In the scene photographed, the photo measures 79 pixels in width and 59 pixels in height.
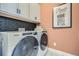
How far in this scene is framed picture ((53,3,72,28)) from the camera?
137cm

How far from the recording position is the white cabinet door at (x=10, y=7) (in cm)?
120

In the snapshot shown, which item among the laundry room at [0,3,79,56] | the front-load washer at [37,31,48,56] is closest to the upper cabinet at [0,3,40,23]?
the laundry room at [0,3,79,56]

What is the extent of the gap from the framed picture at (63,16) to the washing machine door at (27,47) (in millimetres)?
327

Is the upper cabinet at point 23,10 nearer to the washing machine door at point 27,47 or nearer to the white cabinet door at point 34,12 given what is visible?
the white cabinet door at point 34,12

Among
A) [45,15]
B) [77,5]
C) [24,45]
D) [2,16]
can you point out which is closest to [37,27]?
[45,15]

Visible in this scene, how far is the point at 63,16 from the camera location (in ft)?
4.50

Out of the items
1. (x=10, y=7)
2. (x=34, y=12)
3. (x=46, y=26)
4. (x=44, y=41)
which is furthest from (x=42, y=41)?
(x=10, y=7)

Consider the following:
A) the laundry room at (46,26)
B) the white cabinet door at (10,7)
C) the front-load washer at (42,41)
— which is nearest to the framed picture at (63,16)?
the laundry room at (46,26)

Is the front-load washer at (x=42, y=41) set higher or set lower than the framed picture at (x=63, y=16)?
lower

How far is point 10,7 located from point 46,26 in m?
0.47

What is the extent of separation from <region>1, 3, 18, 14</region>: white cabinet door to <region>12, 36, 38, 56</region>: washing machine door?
33 centimetres

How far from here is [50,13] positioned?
1412 millimetres

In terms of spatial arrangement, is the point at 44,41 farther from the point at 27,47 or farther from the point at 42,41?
the point at 27,47

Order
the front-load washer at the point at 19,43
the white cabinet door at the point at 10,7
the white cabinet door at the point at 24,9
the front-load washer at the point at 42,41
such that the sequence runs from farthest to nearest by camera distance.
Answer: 1. the front-load washer at the point at 42,41
2. the white cabinet door at the point at 24,9
3. the white cabinet door at the point at 10,7
4. the front-load washer at the point at 19,43
